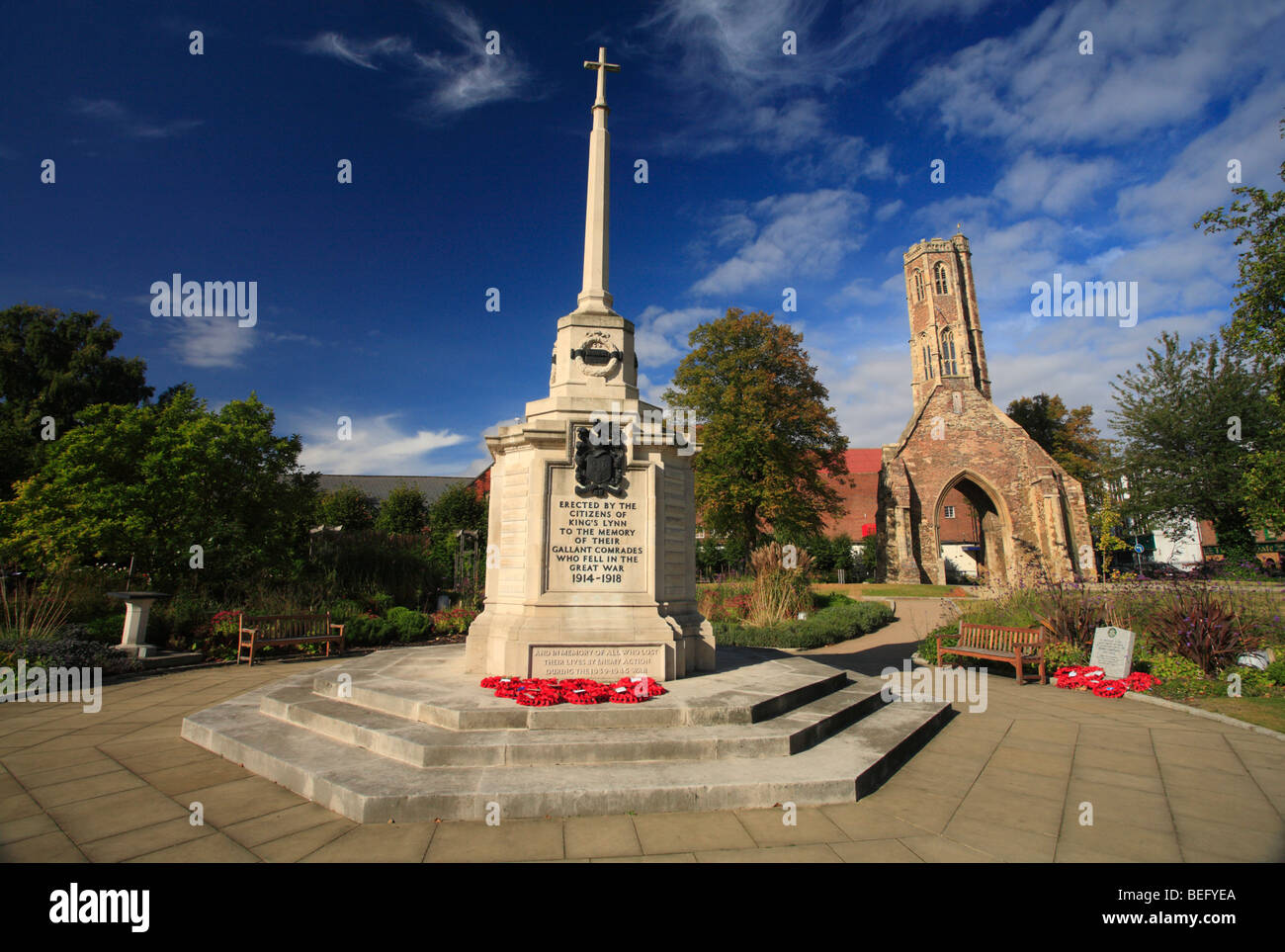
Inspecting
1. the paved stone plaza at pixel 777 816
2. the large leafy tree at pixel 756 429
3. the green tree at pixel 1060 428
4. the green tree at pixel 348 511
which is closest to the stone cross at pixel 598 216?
the paved stone plaza at pixel 777 816

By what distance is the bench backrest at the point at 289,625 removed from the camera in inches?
472

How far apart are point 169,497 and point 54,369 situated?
23489 mm

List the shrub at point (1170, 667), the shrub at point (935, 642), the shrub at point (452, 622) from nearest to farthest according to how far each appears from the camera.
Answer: the shrub at point (1170, 667), the shrub at point (935, 642), the shrub at point (452, 622)

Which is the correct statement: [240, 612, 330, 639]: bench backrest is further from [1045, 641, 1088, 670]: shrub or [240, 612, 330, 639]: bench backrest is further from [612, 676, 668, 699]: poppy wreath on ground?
[1045, 641, 1088, 670]: shrub

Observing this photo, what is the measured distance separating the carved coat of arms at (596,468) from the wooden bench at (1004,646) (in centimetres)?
716

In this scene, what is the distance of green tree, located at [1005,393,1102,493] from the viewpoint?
44.7 m

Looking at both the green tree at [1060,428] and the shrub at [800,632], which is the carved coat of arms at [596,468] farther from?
the green tree at [1060,428]

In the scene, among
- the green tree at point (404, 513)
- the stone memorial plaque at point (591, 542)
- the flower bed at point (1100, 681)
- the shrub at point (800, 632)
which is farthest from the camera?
the green tree at point (404, 513)

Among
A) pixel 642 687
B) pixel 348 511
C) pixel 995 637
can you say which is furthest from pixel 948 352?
pixel 642 687

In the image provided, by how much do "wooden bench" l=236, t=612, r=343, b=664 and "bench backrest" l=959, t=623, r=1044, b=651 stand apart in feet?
40.6

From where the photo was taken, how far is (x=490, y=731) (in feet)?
17.5

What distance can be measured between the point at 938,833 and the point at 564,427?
5282mm

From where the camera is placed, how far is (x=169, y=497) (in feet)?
45.5
